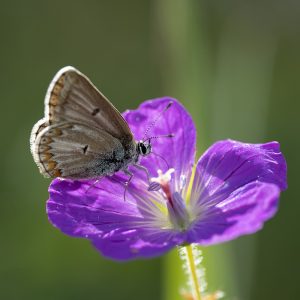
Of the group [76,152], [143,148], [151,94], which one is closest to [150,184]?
[143,148]

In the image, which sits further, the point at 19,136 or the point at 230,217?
the point at 19,136

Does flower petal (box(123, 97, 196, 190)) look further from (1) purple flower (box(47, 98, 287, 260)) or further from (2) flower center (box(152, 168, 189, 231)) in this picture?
(2) flower center (box(152, 168, 189, 231))

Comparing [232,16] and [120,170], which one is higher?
[232,16]

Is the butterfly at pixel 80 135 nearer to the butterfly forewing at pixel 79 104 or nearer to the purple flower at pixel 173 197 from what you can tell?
the butterfly forewing at pixel 79 104

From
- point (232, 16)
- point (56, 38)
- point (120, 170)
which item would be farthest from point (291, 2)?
point (120, 170)

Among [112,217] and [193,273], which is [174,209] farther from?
[193,273]

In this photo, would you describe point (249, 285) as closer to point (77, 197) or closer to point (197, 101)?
point (197, 101)

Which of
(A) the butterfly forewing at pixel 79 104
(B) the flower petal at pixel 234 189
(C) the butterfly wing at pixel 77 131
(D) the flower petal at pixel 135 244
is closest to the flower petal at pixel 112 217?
(D) the flower petal at pixel 135 244
